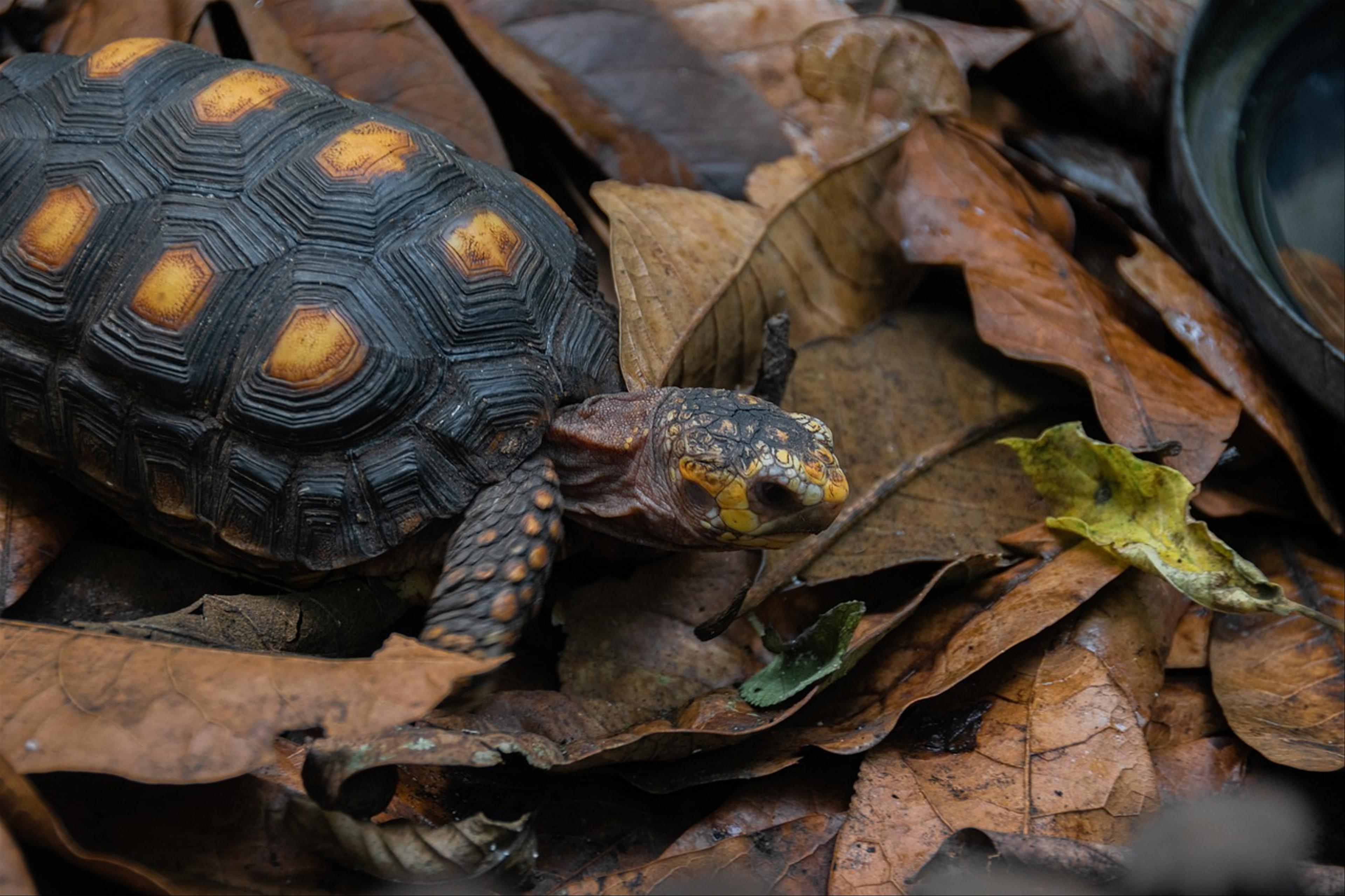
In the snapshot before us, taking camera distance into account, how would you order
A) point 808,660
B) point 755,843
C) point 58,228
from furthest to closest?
point 58,228, point 808,660, point 755,843

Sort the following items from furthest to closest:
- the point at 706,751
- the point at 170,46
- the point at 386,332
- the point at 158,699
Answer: the point at 170,46 → the point at 386,332 → the point at 706,751 → the point at 158,699

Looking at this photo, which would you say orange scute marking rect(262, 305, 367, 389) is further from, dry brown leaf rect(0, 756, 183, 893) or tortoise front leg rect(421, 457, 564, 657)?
dry brown leaf rect(0, 756, 183, 893)

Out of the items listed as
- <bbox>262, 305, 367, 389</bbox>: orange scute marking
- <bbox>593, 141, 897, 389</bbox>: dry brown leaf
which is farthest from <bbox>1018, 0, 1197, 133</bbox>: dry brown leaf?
<bbox>262, 305, 367, 389</bbox>: orange scute marking

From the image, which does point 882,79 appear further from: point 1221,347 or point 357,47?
point 357,47

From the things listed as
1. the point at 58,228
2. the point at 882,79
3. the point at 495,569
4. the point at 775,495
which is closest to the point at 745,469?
the point at 775,495

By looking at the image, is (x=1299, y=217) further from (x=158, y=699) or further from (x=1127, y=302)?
(x=158, y=699)

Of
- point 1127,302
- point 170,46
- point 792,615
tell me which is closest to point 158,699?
point 792,615
